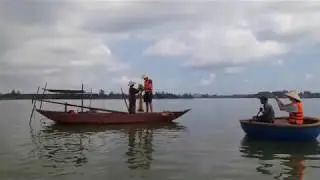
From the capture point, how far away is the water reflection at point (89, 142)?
1346 centimetres

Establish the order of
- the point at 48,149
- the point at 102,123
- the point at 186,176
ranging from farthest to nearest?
the point at 102,123 → the point at 48,149 → the point at 186,176

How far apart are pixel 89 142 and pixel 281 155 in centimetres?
773

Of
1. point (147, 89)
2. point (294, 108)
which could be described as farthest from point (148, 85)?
point (294, 108)

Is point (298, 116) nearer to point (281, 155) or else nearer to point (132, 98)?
point (281, 155)

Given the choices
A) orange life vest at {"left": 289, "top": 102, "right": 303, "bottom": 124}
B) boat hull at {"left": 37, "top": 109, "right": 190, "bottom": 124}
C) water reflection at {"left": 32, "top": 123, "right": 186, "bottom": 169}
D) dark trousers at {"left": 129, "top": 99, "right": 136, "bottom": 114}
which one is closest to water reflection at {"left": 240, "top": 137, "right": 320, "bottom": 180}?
orange life vest at {"left": 289, "top": 102, "right": 303, "bottom": 124}

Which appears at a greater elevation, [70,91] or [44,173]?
[70,91]

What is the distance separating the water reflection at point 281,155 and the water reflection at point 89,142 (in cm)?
347

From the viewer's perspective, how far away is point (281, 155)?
1473 centimetres

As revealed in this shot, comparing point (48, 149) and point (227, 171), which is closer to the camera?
point (227, 171)

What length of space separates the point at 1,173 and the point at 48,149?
4.31 meters

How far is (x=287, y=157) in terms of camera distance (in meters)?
14.4

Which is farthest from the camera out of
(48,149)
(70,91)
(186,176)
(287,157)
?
(70,91)

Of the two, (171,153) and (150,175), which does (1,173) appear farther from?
(171,153)

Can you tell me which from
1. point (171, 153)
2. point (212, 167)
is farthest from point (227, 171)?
point (171, 153)
